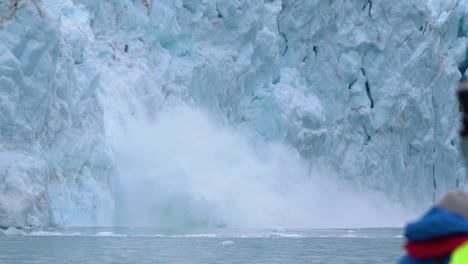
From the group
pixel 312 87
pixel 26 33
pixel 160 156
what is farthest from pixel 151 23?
pixel 312 87

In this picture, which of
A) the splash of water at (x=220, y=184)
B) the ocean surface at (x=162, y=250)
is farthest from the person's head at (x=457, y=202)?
the splash of water at (x=220, y=184)

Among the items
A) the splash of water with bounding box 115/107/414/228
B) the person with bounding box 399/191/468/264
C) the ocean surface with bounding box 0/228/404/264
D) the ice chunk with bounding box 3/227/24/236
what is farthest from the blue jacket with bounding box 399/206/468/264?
the splash of water with bounding box 115/107/414/228

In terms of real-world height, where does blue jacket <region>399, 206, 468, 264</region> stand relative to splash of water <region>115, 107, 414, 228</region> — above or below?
below

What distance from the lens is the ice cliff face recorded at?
54.9ft

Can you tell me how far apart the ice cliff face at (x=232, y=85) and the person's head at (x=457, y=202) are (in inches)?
581

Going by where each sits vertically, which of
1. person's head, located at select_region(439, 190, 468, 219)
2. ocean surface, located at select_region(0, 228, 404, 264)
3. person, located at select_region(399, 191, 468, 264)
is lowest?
person, located at select_region(399, 191, 468, 264)

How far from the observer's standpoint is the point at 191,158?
22.8 metres

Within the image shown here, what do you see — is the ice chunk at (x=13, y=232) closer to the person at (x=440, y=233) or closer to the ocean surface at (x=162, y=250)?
the ocean surface at (x=162, y=250)

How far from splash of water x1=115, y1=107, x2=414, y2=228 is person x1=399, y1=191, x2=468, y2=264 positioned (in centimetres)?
1832

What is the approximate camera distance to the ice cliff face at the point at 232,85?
16719mm

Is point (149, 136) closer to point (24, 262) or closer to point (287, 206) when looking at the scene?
point (287, 206)

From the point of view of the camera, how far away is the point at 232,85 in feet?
76.7

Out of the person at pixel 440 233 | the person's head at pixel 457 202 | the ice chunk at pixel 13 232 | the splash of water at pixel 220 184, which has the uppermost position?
the splash of water at pixel 220 184

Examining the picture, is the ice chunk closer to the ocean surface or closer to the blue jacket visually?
the ocean surface
